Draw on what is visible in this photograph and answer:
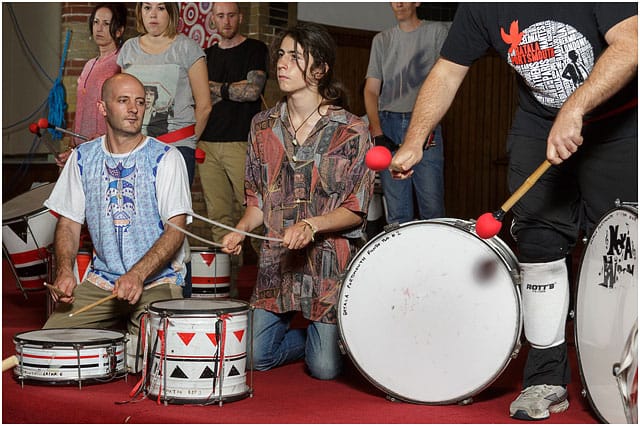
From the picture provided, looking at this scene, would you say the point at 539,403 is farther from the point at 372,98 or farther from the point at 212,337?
the point at 372,98

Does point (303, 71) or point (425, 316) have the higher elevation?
point (303, 71)

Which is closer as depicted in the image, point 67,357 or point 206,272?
point 67,357

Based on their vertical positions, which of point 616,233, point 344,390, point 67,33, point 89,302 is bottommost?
point 344,390

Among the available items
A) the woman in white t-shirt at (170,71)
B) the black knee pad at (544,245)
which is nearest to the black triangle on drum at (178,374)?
the black knee pad at (544,245)

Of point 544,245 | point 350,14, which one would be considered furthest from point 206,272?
point 350,14

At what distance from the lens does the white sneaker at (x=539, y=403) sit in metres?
3.06

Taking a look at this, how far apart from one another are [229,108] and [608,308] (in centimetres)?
360

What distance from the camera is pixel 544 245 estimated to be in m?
3.17

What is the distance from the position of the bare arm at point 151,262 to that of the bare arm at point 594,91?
5.14 ft

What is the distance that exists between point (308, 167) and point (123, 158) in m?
0.70

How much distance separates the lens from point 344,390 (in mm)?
3551

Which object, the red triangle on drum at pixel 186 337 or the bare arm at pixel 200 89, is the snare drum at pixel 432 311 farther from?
the bare arm at pixel 200 89

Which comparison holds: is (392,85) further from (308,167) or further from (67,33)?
(67,33)

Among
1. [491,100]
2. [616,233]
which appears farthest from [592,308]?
[491,100]
